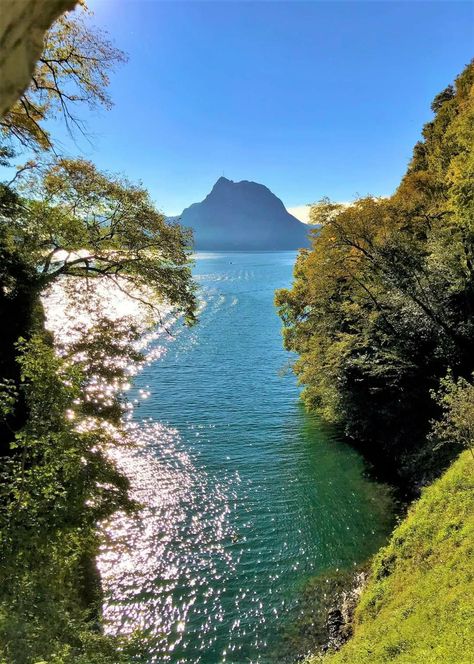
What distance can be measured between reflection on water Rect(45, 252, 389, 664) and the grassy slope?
3.32 metres

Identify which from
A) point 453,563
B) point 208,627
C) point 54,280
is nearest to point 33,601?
point 208,627

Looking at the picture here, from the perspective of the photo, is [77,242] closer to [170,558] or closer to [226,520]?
[170,558]

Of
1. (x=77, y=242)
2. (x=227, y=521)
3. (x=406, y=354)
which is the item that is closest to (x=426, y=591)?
(x=227, y=521)

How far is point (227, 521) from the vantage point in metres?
21.1

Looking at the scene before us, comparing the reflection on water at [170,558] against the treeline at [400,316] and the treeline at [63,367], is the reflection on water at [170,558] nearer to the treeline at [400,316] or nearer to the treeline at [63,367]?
the treeline at [63,367]

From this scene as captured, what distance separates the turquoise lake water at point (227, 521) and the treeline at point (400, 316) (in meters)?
3.28

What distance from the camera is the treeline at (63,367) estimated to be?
23.9 feet

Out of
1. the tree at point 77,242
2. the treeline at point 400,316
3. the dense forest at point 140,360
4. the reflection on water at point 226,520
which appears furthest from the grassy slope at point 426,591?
the tree at point 77,242

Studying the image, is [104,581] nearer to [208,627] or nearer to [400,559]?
[208,627]

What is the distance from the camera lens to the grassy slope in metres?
9.37

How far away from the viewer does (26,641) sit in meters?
6.46

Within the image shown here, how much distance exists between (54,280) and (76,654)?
43.5 ft

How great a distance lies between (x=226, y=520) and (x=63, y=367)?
51.1ft

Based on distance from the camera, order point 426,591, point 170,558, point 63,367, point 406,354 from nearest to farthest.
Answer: point 63,367 → point 426,591 → point 170,558 → point 406,354
